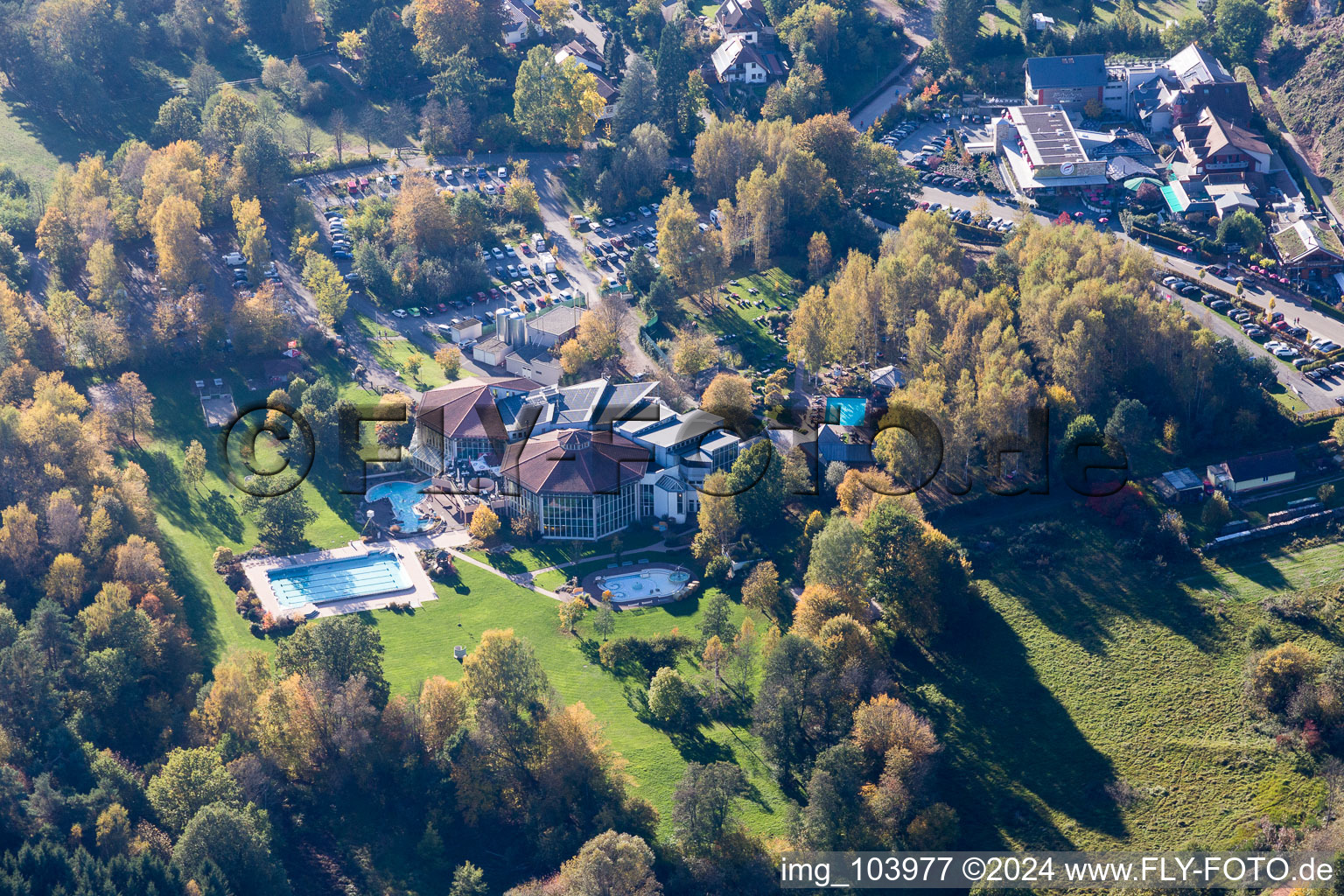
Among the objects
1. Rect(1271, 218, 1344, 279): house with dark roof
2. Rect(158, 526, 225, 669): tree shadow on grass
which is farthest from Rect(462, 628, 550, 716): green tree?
Rect(1271, 218, 1344, 279): house with dark roof

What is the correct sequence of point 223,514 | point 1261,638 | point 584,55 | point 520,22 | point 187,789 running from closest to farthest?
point 187,789
point 1261,638
point 223,514
point 584,55
point 520,22

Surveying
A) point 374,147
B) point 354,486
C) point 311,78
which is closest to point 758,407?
point 354,486

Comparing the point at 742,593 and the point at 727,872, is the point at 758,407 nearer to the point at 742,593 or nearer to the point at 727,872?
the point at 742,593

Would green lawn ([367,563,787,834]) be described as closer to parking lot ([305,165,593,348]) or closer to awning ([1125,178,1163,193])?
parking lot ([305,165,593,348])

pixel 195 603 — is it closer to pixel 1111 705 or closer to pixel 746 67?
pixel 1111 705

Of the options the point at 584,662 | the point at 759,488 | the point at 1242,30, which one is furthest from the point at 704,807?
the point at 1242,30
